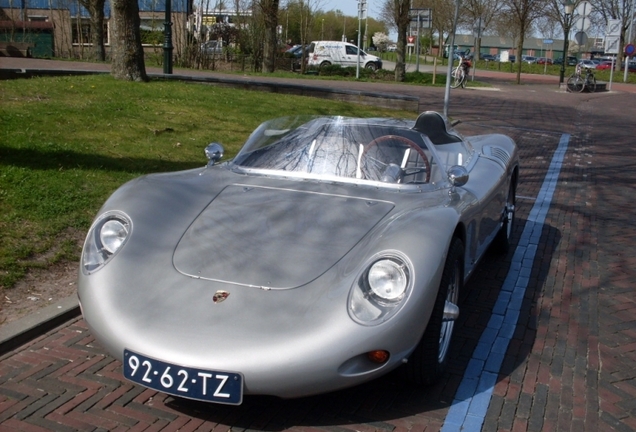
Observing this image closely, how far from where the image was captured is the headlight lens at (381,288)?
10.2ft

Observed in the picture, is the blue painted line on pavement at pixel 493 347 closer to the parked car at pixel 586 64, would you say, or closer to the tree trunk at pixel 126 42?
the tree trunk at pixel 126 42

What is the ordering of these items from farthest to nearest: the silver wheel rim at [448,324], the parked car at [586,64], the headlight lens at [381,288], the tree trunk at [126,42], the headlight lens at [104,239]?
the parked car at [586,64], the tree trunk at [126,42], the silver wheel rim at [448,324], the headlight lens at [104,239], the headlight lens at [381,288]

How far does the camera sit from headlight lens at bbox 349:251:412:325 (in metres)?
3.11

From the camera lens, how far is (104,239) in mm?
3662

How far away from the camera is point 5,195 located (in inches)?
231

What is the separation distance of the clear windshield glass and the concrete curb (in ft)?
4.50

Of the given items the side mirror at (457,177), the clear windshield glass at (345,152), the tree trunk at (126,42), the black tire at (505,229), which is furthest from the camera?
the tree trunk at (126,42)

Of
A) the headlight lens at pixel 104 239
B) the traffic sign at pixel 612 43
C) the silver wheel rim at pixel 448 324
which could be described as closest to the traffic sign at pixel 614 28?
the traffic sign at pixel 612 43

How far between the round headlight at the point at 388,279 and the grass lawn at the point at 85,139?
2.68 meters

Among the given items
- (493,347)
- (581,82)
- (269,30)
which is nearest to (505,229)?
(493,347)

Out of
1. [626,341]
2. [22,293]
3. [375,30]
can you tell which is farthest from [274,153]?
[375,30]

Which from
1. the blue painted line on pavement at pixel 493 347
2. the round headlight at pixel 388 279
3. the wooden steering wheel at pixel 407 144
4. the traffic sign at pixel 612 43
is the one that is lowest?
the blue painted line on pavement at pixel 493 347

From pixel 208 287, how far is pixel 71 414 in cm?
84

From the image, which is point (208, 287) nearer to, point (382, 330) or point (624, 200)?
point (382, 330)
